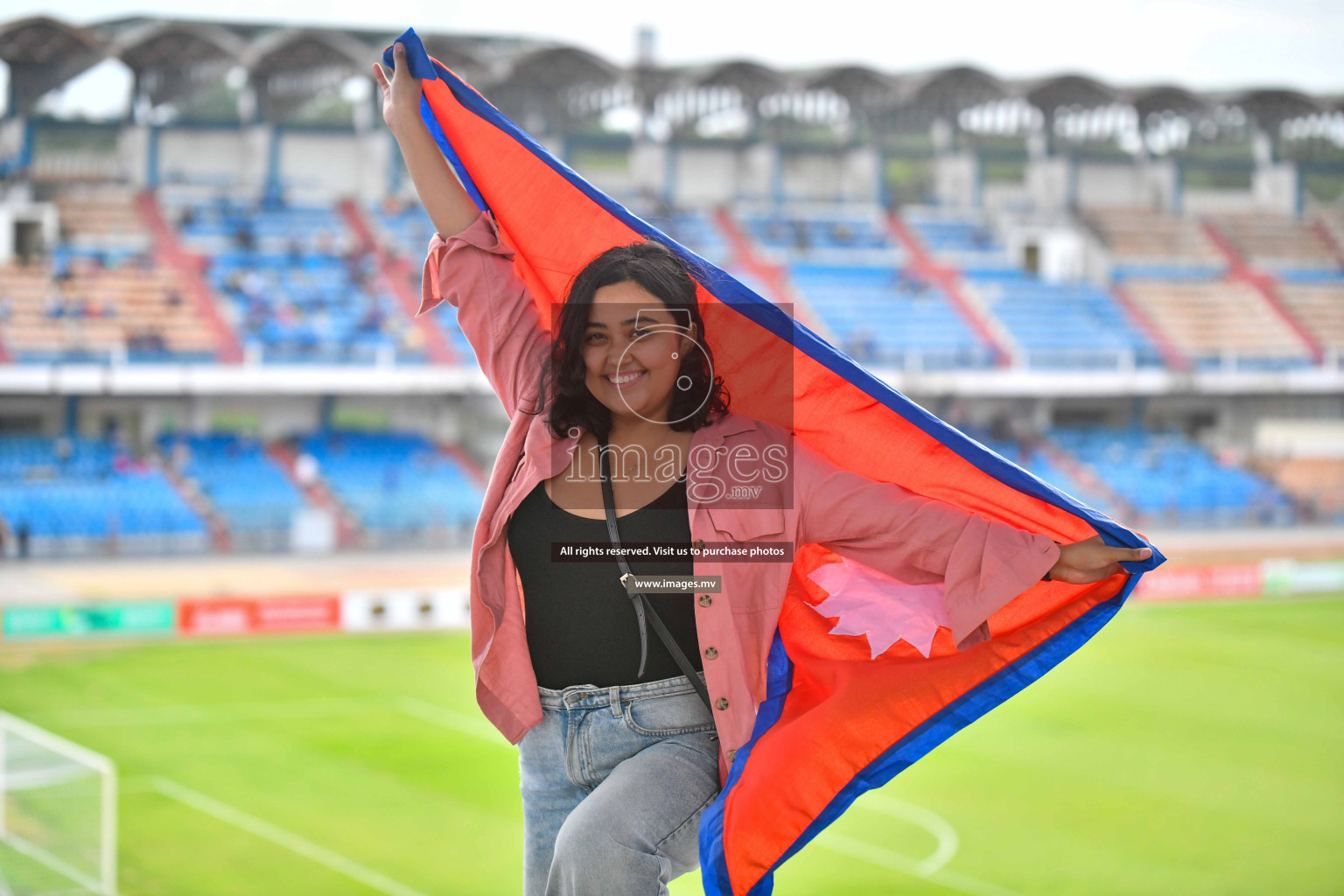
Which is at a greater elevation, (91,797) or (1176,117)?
(1176,117)

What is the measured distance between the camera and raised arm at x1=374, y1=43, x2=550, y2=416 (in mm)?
3633

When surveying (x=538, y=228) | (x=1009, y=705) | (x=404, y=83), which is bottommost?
(x=1009, y=705)

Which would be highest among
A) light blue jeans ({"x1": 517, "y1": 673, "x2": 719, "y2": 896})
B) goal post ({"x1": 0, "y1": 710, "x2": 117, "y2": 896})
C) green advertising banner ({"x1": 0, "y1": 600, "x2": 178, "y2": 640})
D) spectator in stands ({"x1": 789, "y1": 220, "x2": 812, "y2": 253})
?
spectator in stands ({"x1": 789, "y1": 220, "x2": 812, "y2": 253})

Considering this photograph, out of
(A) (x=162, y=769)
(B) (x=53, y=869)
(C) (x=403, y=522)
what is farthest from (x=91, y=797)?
(C) (x=403, y=522)

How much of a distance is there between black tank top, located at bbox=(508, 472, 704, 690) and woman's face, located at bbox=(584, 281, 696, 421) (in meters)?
0.23

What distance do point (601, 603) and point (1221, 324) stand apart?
1520 inches

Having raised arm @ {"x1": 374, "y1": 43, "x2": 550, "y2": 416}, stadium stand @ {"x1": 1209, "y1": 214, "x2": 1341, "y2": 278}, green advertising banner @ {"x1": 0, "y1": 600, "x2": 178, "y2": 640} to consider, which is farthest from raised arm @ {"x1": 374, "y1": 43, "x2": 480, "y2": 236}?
stadium stand @ {"x1": 1209, "y1": 214, "x2": 1341, "y2": 278}

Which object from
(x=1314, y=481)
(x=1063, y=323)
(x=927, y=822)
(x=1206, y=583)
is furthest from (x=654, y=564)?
(x=1314, y=481)

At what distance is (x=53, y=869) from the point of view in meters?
10.2

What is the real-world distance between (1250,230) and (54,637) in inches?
1468

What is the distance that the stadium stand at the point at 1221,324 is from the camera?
37.1 metres

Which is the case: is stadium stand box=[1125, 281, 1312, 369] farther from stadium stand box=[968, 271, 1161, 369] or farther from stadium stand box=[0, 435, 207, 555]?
stadium stand box=[0, 435, 207, 555]

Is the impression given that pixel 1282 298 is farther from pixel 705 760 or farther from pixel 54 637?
pixel 705 760

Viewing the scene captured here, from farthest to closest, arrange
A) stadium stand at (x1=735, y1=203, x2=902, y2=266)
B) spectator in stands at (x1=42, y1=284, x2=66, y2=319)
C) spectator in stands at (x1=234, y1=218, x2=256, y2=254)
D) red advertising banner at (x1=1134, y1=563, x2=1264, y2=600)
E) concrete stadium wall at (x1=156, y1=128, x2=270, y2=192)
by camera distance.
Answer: stadium stand at (x1=735, y1=203, x2=902, y2=266)
concrete stadium wall at (x1=156, y1=128, x2=270, y2=192)
spectator in stands at (x1=234, y1=218, x2=256, y2=254)
spectator in stands at (x1=42, y1=284, x2=66, y2=319)
red advertising banner at (x1=1134, y1=563, x2=1264, y2=600)
